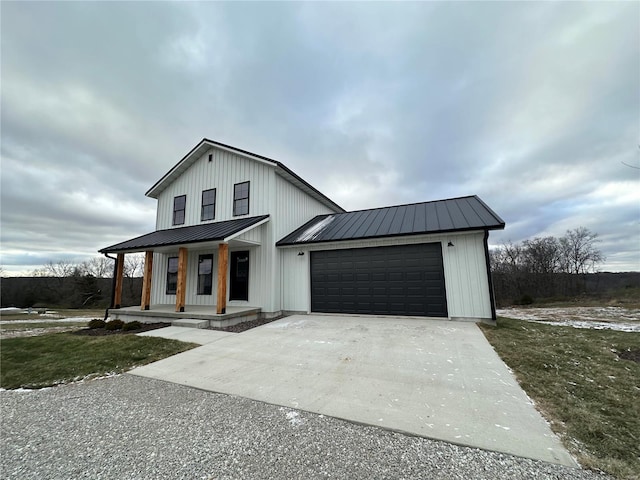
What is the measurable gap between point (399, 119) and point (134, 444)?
48.9ft

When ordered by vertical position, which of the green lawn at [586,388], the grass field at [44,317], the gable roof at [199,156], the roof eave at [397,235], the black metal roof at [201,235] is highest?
the gable roof at [199,156]

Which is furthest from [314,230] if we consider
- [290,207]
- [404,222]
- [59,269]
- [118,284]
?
[59,269]

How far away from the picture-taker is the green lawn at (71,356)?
4836mm

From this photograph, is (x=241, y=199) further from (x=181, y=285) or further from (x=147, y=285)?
(x=147, y=285)

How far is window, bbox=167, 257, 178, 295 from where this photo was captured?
12305mm

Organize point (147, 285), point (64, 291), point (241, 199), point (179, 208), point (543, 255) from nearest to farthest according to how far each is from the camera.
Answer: point (147, 285) < point (241, 199) < point (179, 208) < point (543, 255) < point (64, 291)

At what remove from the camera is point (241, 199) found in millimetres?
11391

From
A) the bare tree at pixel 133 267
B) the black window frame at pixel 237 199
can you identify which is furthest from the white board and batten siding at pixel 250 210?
the bare tree at pixel 133 267

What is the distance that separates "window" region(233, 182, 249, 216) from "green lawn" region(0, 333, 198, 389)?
5935 mm

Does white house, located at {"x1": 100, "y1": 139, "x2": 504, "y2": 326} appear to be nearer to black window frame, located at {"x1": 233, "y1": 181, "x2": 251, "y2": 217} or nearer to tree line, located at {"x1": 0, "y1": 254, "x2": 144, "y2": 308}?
black window frame, located at {"x1": 233, "y1": 181, "x2": 251, "y2": 217}

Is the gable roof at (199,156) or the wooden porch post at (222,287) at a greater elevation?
the gable roof at (199,156)

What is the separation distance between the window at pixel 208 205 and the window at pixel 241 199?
128 centimetres

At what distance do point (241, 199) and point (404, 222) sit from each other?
276 inches

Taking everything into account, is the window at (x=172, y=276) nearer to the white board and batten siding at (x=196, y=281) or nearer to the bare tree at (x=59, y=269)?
the white board and batten siding at (x=196, y=281)
